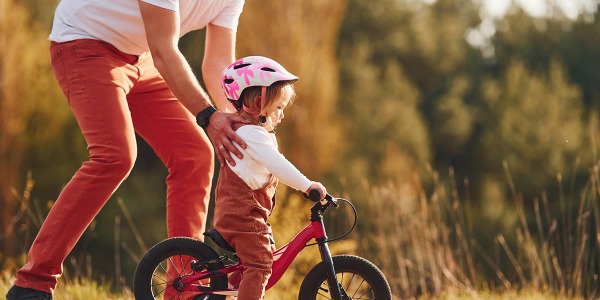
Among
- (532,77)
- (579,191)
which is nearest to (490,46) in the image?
(532,77)

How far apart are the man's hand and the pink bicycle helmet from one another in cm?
7

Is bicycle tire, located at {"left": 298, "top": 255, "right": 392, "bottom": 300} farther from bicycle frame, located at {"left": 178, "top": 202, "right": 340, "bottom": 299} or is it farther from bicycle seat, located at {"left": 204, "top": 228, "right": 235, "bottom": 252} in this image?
bicycle seat, located at {"left": 204, "top": 228, "right": 235, "bottom": 252}

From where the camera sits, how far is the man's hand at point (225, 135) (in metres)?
2.58

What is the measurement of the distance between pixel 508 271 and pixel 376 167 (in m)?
3.00

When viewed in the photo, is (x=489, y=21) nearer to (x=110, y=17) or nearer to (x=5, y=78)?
(x=5, y=78)

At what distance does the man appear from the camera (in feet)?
8.87

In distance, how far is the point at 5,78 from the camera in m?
13.3

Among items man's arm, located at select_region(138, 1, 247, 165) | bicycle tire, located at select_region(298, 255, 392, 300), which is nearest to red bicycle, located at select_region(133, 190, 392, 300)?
bicycle tire, located at select_region(298, 255, 392, 300)

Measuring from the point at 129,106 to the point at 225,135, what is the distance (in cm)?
69

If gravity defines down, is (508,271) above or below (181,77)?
below

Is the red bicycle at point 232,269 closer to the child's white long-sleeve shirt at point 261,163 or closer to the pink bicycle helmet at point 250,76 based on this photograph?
the child's white long-sleeve shirt at point 261,163

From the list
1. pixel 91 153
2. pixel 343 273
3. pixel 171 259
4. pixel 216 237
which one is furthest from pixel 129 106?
pixel 343 273

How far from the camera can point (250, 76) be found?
260 centimetres

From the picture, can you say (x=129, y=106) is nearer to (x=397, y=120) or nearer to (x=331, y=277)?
(x=331, y=277)
